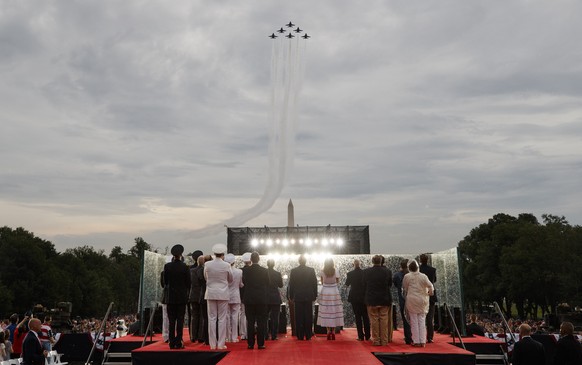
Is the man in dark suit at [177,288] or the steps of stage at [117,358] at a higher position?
the man in dark suit at [177,288]

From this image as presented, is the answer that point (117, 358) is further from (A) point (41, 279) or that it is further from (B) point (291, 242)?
(A) point (41, 279)

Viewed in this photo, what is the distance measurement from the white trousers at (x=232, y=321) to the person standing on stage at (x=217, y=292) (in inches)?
29.2

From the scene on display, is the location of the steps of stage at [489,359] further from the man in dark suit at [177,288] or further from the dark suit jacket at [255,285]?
the man in dark suit at [177,288]

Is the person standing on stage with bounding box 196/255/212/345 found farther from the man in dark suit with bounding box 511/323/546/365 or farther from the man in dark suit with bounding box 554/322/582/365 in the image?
the man in dark suit with bounding box 554/322/582/365

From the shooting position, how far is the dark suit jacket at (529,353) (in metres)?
8.70

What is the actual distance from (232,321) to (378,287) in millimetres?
3162

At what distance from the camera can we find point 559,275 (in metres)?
53.1

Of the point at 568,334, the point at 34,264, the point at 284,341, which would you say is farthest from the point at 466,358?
the point at 34,264

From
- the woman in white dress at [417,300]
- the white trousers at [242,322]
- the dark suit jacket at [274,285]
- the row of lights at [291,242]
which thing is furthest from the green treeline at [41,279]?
the woman in white dress at [417,300]

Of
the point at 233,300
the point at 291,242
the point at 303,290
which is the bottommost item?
the point at 233,300

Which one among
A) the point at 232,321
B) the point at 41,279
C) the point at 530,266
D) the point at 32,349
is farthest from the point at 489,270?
the point at 32,349

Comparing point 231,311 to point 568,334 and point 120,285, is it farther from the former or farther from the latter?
point 120,285

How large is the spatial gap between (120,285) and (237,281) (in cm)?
9678

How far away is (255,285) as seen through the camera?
36.7 ft
